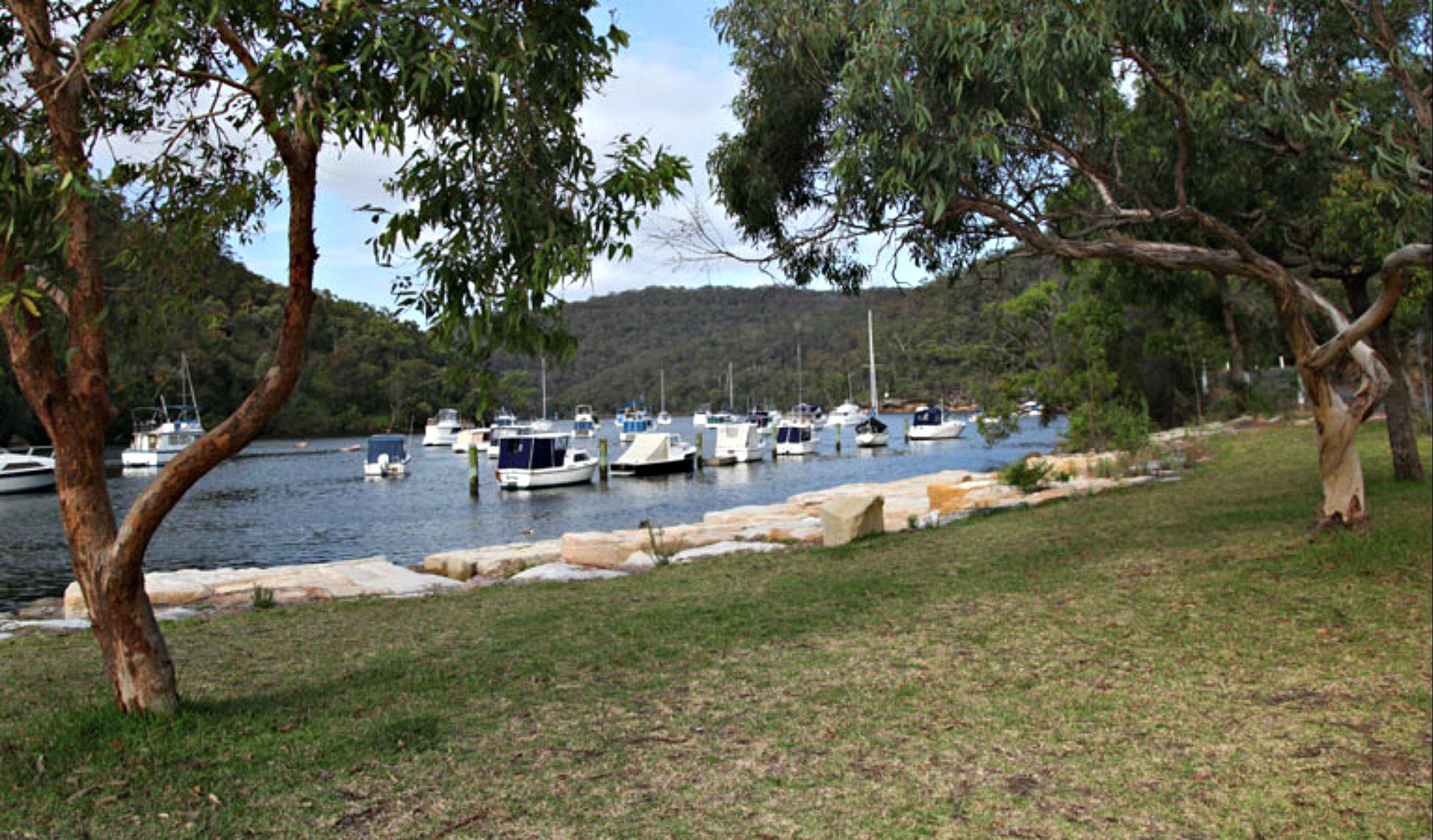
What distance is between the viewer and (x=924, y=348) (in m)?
37.2

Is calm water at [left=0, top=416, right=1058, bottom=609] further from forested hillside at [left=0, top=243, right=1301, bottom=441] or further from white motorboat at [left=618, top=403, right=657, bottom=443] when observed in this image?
white motorboat at [left=618, top=403, right=657, bottom=443]

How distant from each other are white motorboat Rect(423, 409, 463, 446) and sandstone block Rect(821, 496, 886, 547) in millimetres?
70614

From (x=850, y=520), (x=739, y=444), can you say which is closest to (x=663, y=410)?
(x=739, y=444)

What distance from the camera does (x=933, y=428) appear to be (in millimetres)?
63250

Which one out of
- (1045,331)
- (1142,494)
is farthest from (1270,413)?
(1142,494)

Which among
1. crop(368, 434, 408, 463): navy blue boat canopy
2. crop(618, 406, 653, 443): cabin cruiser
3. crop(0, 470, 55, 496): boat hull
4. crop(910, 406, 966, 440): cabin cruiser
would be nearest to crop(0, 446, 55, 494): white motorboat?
crop(0, 470, 55, 496): boat hull

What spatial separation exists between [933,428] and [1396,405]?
168 feet

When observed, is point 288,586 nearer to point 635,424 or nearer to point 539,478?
point 539,478

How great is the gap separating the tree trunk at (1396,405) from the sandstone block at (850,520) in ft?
21.1

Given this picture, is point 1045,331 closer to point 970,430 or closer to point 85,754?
point 85,754

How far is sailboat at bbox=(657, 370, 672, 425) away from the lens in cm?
9812

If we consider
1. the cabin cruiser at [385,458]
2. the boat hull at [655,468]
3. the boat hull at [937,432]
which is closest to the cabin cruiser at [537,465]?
the boat hull at [655,468]

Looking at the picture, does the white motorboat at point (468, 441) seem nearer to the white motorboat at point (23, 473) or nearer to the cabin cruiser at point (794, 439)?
the cabin cruiser at point (794, 439)

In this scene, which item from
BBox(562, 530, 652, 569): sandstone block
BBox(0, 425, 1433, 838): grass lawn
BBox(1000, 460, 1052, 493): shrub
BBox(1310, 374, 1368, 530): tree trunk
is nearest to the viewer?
BBox(0, 425, 1433, 838): grass lawn
